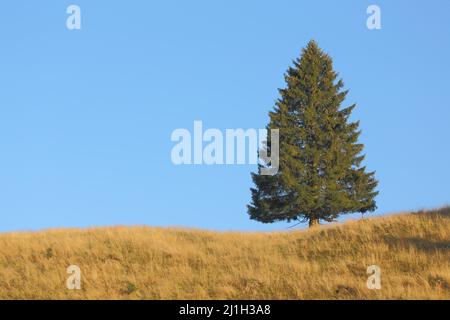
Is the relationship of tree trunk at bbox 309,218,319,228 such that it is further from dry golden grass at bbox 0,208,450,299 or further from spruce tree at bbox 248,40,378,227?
Result: dry golden grass at bbox 0,208,450,299

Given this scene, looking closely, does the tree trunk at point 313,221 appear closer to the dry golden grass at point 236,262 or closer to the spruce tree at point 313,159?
the spruce tree at point 313,159

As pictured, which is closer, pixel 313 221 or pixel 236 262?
pixel 236 262

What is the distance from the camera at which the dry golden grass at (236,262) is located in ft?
53.7

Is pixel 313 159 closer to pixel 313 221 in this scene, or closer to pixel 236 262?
pixel 313 221

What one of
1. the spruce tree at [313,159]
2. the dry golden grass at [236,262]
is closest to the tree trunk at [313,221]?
the spruce tree at [313,159]

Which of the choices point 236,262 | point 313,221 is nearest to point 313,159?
point 313,221

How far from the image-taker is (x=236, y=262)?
64.2 feet

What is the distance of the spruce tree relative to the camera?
112 feet

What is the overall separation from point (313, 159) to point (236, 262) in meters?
16.5

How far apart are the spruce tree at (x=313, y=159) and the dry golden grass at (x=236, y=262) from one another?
9162 mm

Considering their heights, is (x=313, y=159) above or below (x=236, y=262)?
above
